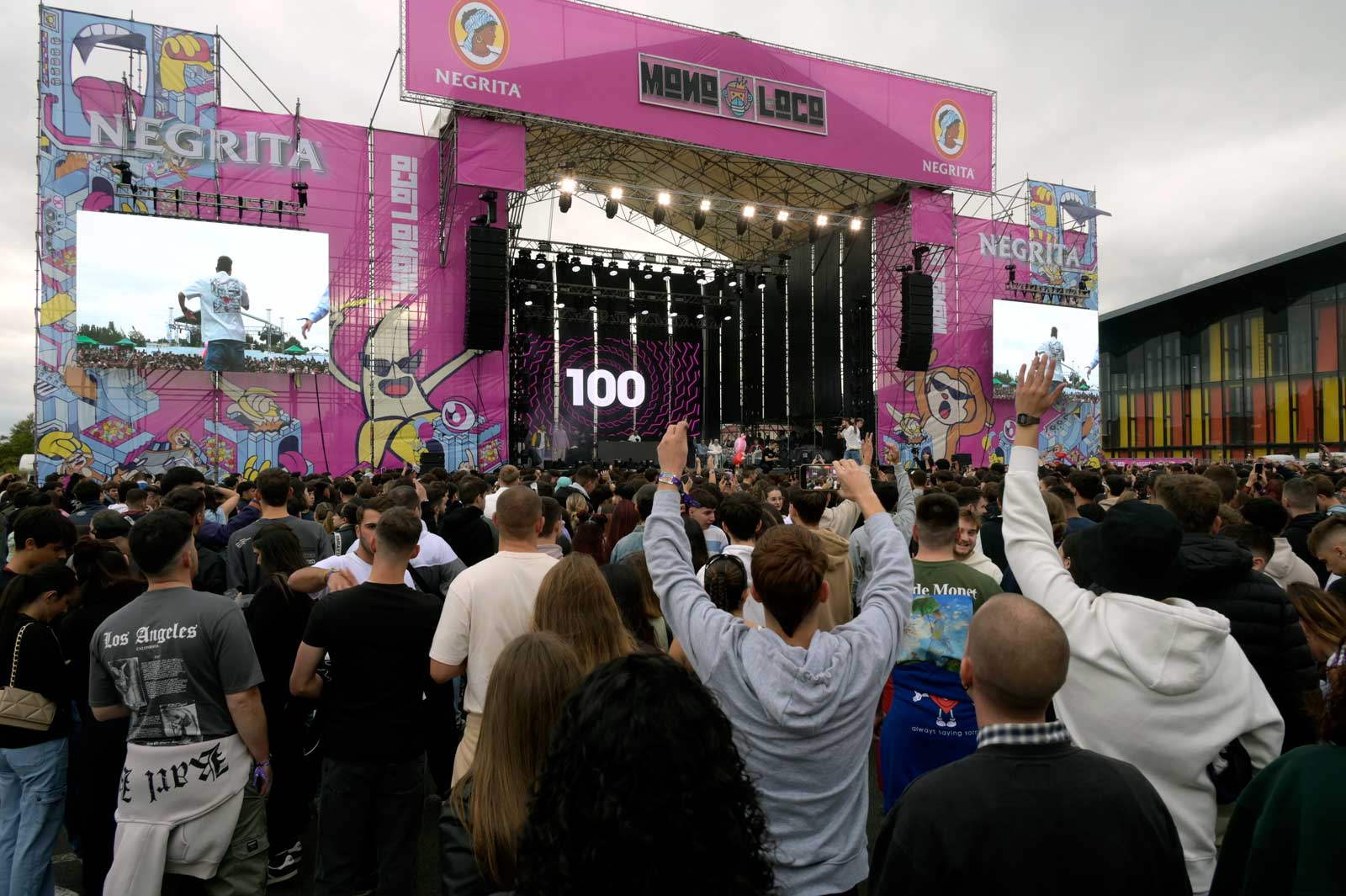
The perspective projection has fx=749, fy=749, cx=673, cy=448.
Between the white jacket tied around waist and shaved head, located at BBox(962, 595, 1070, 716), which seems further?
the white jacket tied around waist

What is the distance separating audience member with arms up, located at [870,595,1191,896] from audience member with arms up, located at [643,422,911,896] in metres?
0.43

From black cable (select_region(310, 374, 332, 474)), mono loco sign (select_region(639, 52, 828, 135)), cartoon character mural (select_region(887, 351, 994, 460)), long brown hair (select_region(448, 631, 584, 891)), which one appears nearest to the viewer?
long brown hair (select_region(448, 631, 584, 891))

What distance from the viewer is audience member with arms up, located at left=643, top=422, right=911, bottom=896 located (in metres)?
1.82

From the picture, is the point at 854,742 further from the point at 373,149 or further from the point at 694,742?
the point at 373,149

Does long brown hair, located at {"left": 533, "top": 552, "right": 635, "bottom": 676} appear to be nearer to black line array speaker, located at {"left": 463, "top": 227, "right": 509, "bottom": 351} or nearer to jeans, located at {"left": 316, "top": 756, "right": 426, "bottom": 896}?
jeans, located at {"left": 316, "top": 756, "right": 426, "bottom": 896}

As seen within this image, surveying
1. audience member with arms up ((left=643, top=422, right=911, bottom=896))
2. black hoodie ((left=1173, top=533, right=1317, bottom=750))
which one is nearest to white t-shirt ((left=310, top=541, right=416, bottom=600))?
audience member with arms up ((left=643, top=422, right=911, bottom=896))

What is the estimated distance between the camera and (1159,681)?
6.17 ft

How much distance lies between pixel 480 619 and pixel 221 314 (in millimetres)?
16033

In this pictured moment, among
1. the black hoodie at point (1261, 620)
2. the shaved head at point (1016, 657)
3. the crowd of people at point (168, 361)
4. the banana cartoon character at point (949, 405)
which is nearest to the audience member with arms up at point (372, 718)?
the shaved head at point (1016, 657)

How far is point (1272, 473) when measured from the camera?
9.43m

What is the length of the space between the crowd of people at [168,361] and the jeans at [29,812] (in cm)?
1472

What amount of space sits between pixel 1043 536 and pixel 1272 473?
Answer: 9.74 m

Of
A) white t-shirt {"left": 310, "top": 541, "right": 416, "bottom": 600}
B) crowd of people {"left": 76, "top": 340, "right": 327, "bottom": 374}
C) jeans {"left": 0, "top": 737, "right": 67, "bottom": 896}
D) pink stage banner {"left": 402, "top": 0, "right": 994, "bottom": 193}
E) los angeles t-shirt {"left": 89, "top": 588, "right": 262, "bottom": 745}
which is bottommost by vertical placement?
jeans {"left": 0, "top": 737, "right": 67, "bottom": 896}

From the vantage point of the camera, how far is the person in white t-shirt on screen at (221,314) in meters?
15.7
